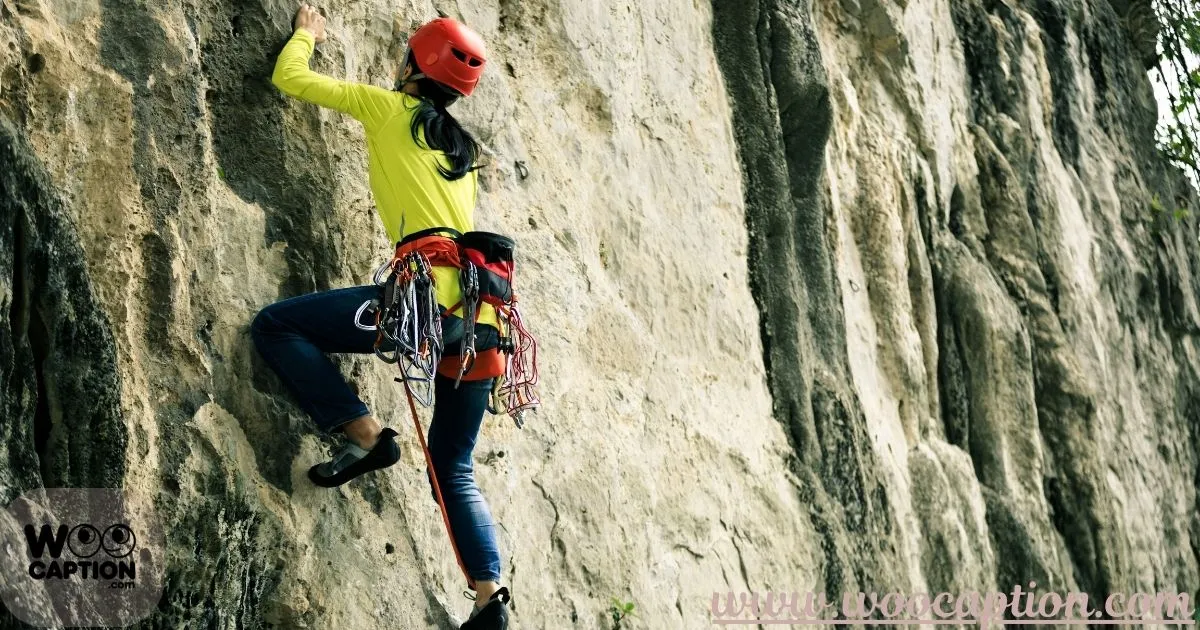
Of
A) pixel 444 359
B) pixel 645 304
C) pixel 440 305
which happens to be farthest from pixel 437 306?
pixel 645 304

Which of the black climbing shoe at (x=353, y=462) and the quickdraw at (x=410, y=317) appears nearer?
the quickdraw at (x=410, y=317)

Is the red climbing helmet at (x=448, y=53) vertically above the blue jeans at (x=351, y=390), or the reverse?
the red climbing helmet at (x=448, y=53)

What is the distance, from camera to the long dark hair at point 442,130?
4.78m

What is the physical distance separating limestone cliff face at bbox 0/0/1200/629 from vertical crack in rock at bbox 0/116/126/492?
12mm

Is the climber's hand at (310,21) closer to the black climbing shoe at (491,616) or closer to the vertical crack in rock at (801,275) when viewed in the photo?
the black climbing shoe at (491,616)

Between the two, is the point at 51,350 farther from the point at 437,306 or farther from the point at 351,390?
the point at 437,306

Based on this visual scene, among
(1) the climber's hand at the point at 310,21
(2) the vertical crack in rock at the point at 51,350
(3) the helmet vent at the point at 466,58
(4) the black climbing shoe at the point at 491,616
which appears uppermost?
(1) the climber's hand at the point at 310,21

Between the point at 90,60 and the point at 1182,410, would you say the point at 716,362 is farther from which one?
the point at 1182,410

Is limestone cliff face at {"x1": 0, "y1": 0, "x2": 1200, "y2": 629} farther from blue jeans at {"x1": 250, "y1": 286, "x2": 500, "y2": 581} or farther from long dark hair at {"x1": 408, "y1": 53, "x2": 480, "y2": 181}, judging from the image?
long dark hair at {"x1": 408, "y1": 53, "x2": 480, "y2": 181}

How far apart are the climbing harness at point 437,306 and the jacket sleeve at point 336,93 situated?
47cm

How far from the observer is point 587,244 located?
6891 mm

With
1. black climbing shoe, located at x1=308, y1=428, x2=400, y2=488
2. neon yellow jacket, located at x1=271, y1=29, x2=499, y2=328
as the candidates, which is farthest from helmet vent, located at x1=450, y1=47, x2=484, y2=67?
black climbing shoe, located at x1=308, y1=428, x2=400, y2=488

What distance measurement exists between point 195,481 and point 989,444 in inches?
313
